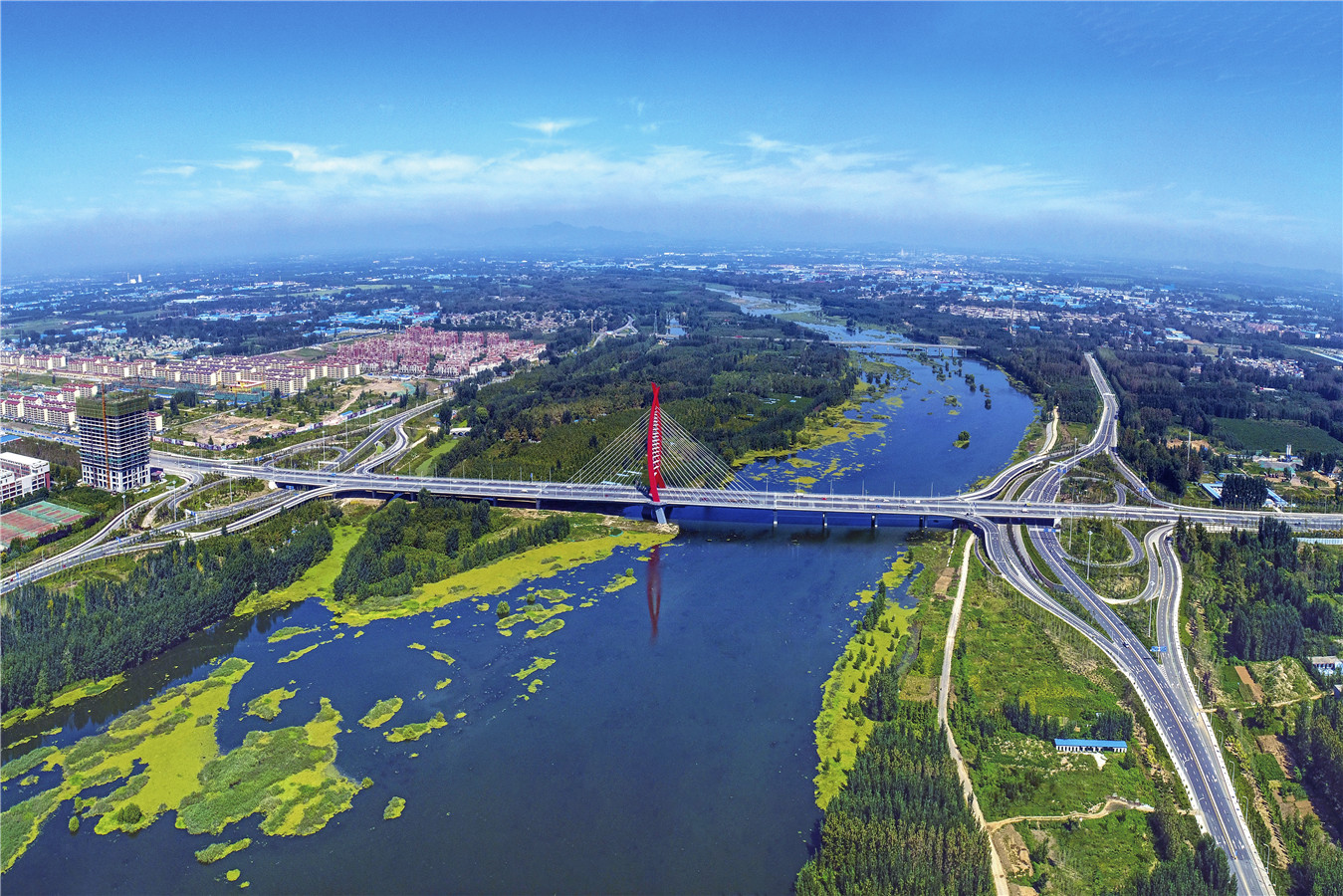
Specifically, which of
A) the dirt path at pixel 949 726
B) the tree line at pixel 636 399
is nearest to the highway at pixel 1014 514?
the dirt path at pixel 949 726

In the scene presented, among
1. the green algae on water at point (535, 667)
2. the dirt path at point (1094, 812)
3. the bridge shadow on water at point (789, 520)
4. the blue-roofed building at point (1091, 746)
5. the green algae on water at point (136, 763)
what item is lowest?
the dirt path at point (1094, 812)

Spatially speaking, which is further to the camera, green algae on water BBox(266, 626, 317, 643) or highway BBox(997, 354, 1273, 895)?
green algae on water BBox(266, 626, 317, 643)

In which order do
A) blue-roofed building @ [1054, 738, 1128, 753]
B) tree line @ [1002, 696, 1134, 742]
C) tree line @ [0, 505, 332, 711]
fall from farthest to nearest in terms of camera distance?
tree line @ [0, 505, 332, 711]
tree line @ [1002, 696, 1134, 742]
blue-roofed building @ [1054, 738, 1128, 753]

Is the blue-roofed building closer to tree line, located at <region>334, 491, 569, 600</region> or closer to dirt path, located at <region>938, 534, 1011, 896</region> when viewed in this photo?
dirt path, located at <region>938, 534, 1011, 896</region>

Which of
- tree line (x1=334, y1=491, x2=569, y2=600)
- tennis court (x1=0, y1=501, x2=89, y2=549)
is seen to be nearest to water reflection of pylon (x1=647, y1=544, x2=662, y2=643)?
tree line (x1=334, y1=491, x2=569, y2=600)

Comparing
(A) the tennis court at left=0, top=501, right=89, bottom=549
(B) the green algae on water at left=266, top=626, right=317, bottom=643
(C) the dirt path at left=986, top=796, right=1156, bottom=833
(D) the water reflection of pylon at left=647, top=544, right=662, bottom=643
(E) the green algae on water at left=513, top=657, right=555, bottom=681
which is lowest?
(C) the dirt path at left=986, top=796, right=1156, bottom=833

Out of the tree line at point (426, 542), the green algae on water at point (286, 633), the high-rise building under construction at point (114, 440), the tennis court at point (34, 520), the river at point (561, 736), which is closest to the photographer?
the river at point (561, 736)

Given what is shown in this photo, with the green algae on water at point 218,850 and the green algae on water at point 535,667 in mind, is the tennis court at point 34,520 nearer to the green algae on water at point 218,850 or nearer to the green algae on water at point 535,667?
the green algae on water at point 218,850
